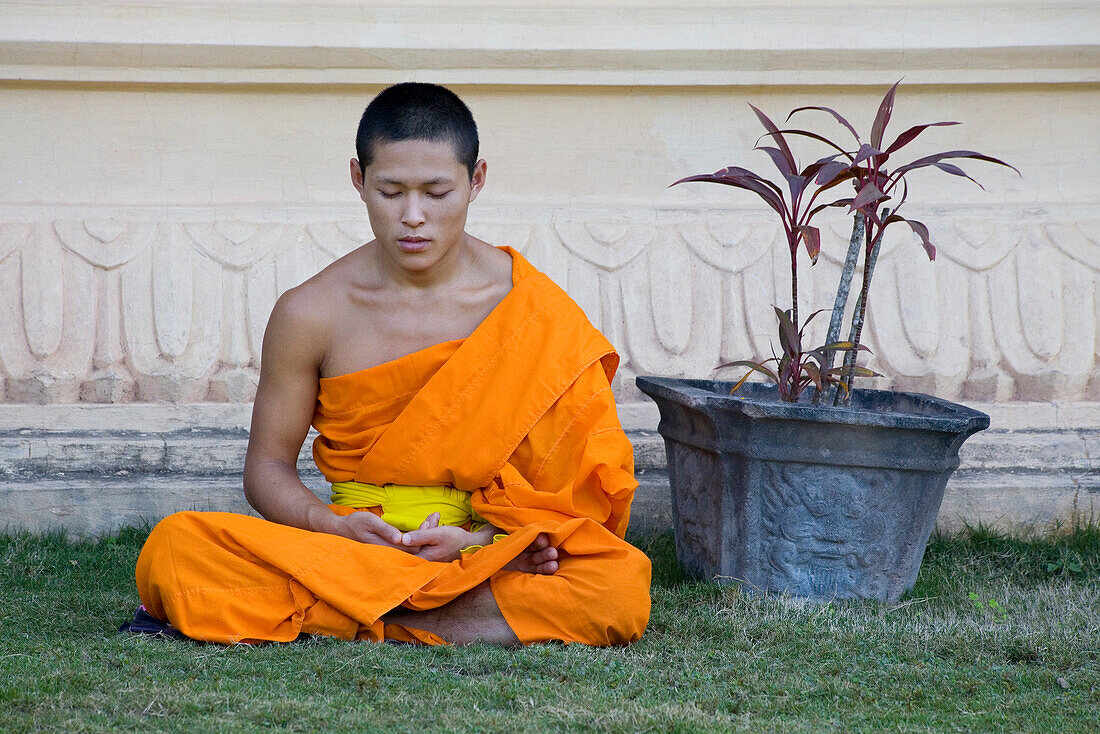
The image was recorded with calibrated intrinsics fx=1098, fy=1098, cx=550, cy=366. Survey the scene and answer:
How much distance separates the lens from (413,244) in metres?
2.88

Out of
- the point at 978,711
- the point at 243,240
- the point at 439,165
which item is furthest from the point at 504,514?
the point at 243,240

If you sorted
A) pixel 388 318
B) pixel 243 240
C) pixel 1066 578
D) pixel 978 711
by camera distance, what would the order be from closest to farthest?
pixel 978 711 < pixel 388 318 < pixel 1066 578 < pixel 243 240

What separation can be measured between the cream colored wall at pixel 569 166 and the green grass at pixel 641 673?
1095 millimetres

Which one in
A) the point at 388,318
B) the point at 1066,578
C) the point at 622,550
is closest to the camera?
the point at 622,550

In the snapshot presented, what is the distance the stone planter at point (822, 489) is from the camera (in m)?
2.95

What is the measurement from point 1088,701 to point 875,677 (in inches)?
17.3

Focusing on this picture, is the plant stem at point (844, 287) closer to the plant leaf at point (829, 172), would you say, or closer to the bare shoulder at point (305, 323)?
the plant leaf at point (829, 172)

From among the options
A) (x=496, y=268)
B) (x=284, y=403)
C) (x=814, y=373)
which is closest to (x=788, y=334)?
(x=814, y=373)

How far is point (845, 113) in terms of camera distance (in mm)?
4184

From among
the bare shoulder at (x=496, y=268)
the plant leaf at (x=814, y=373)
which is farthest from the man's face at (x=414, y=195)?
the plant leaf at (x=814, y=373)

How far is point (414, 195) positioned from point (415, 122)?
0.19 m

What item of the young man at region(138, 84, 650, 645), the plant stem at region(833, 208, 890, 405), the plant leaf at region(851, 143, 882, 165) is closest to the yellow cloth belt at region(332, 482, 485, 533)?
the young man at region(138, 84, 650, 645)

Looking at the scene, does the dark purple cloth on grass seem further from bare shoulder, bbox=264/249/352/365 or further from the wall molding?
the wall molding

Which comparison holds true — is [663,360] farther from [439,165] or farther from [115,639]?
[115,639]
